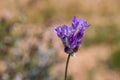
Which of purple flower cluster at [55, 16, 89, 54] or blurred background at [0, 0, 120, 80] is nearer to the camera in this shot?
purple flower cluster at [55, 16, 89, 54]

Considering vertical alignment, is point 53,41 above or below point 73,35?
above

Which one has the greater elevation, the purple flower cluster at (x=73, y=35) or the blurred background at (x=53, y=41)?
the blurred background at (x=53, y=41)

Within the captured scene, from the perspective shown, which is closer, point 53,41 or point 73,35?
point 73,35

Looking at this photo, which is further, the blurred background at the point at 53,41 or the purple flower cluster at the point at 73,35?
the blurred background at the point at 53,41

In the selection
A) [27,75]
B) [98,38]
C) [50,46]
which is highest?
[98,38]

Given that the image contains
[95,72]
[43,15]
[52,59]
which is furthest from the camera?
[43,15]

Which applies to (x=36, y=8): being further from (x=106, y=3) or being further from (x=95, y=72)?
(x=95, y=72)

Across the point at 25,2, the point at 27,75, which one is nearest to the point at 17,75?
the point at 27,75

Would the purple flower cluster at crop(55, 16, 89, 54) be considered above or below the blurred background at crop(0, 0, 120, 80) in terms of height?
below
